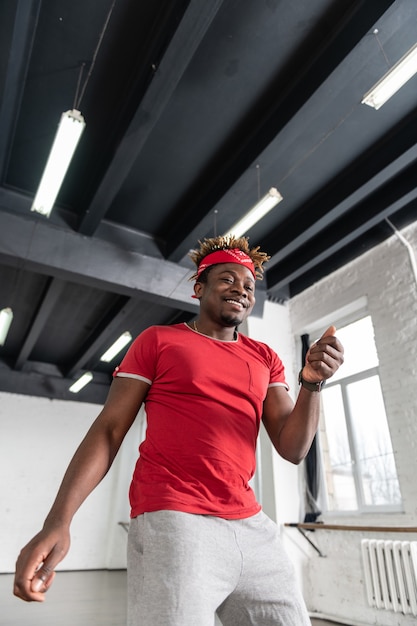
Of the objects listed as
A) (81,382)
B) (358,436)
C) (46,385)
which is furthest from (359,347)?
(46,385)

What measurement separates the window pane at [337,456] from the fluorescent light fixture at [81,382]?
3.82 meters

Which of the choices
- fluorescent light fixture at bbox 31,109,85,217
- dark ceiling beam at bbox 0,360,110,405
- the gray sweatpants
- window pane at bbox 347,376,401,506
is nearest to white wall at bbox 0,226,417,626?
window pane at bbox 347,376,401,506

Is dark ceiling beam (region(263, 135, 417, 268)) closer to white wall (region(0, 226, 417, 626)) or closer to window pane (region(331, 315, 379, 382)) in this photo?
white wall (region(0, 226, 417, 626))

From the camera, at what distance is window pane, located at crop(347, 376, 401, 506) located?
3678 mm

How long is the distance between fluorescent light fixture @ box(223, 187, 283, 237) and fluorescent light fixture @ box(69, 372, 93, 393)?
4.14m

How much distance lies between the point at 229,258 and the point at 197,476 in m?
0.62

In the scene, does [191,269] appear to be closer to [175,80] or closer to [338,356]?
[175,80]

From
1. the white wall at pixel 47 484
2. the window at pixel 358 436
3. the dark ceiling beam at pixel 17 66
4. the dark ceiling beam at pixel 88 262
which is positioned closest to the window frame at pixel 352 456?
the window at pixel 358 436

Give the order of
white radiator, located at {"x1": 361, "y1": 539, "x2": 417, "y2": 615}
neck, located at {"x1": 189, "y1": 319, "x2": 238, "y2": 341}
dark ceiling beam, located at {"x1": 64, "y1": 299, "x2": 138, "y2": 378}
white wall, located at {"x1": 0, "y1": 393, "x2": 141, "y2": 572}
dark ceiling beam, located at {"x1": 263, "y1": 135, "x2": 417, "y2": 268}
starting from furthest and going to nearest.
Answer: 1. white wall, located at {"x1": 0, "y1": 393, "x2": 141, "y2": 572}
2. dark ceiling beam, located at {"x1": 64, "y1": 299, "x2": 138, "y2": 378}
3. dark ceiling beam, located at {"x1": 263, "y1": 135, "x2": 417, "y2": 268}
4. white radiator, located at {"x1": 361, "y1": 539, "x2": 417, "y2": 615}
5. neck, located at {"x1": 189, "y1": 319, "x2": 238, "y2": 341}

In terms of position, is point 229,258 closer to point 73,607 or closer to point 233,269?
point 233,269

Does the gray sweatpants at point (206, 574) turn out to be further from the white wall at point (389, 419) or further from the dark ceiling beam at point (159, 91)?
the white wall at point (389, 419)

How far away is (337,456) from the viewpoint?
14.0 feet

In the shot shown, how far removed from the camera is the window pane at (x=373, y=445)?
12.1 ft

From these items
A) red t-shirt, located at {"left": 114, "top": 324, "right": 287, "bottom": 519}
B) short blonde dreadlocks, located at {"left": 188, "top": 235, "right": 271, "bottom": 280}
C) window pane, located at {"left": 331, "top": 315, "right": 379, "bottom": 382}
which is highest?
window pane, located at {"left": 331, "top": 315, "right": 379, "bottom": 382}
